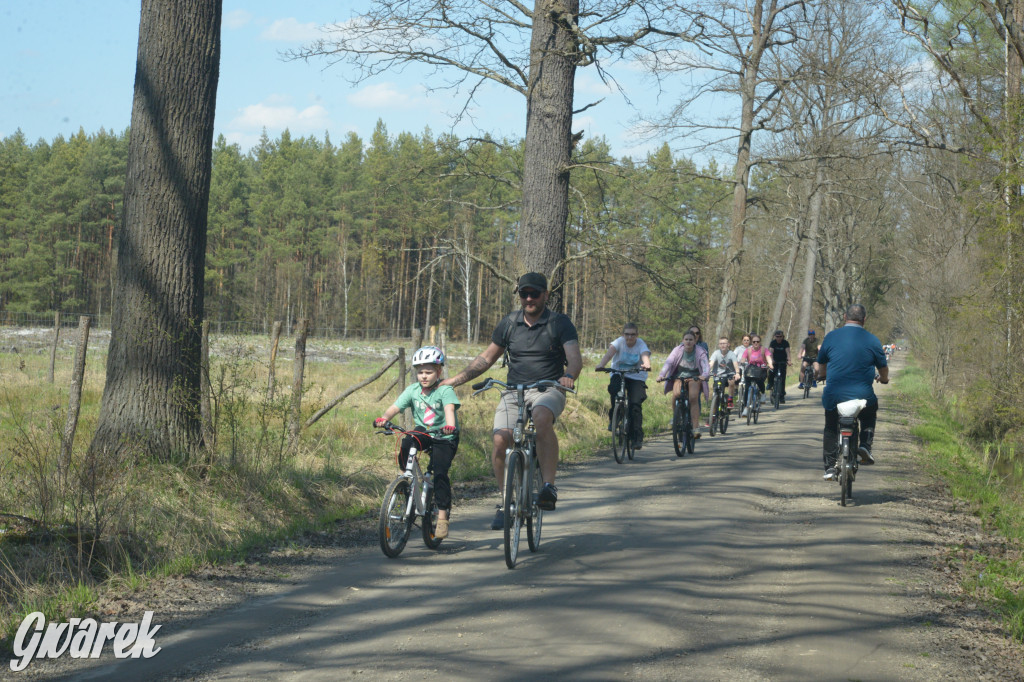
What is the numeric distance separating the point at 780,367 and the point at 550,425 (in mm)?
20344

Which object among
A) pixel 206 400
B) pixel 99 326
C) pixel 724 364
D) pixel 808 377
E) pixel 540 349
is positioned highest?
pixel 99 326

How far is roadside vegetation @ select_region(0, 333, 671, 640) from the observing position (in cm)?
607

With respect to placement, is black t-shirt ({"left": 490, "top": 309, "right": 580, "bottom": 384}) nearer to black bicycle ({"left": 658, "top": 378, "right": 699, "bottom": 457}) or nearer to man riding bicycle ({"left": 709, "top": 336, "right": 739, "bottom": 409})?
black bicycle ({"left": 658, "top": 378, "right": 699, "bottom": 457})

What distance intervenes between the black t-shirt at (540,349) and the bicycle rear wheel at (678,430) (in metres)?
6.77

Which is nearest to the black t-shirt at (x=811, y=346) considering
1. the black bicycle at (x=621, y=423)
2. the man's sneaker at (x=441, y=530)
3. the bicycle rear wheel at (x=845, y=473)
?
the black bicycle at (x=621, y=423)

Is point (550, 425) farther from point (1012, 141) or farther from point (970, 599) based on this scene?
point (1012, 141)

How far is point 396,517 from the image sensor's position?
24.0 ft

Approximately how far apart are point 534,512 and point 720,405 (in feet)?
38.8

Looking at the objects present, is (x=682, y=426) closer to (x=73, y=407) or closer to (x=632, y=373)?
(x=632, y=373)

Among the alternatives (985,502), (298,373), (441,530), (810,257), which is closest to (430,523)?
(441,530)

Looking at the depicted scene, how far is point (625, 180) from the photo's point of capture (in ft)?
48.9

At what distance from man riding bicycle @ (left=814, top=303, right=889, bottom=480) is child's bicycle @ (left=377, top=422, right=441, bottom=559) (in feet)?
15.9

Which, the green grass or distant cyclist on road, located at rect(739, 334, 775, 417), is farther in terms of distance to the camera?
distant cyclist on road, located at rect(739, 334, 775, 417)

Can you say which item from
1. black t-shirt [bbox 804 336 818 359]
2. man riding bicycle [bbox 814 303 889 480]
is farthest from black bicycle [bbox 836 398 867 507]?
black t-shirt [bbox 804 336 818 359]
